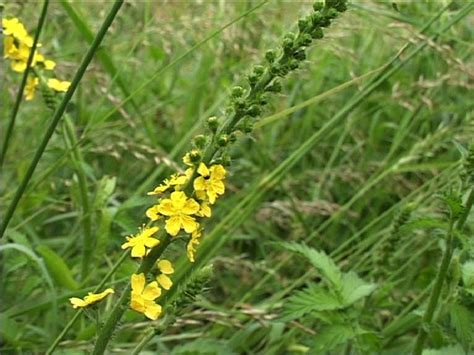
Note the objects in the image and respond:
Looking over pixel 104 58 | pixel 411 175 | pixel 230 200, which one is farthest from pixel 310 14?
pixel 411 175

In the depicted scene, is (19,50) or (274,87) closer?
(274,87)

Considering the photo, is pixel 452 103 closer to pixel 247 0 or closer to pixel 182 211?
pixel 247 0

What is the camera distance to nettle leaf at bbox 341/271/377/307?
4.45ft

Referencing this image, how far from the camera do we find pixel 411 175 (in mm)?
2414

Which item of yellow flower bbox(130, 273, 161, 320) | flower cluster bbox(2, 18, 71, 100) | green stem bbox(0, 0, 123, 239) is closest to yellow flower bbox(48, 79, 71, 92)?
flower cluster bbox(2, 18, 71, 100)

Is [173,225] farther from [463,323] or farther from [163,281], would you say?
[463,323]

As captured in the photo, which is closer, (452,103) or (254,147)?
(254,147)

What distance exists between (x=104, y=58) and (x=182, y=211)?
34.0 inches

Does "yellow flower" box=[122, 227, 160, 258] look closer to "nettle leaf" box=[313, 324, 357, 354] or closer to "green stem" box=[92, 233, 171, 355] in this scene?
"green stem" box=[92, 233, 171, 355]

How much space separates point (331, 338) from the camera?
1.32 m

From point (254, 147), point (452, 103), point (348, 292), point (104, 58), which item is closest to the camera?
point (348, 292)

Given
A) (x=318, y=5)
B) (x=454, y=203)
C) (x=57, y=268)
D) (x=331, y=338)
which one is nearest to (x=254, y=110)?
(x=318, y=5)

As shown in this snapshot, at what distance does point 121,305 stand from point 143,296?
0.10 feet

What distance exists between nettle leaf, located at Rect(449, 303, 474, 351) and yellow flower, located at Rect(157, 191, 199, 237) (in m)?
0.46
